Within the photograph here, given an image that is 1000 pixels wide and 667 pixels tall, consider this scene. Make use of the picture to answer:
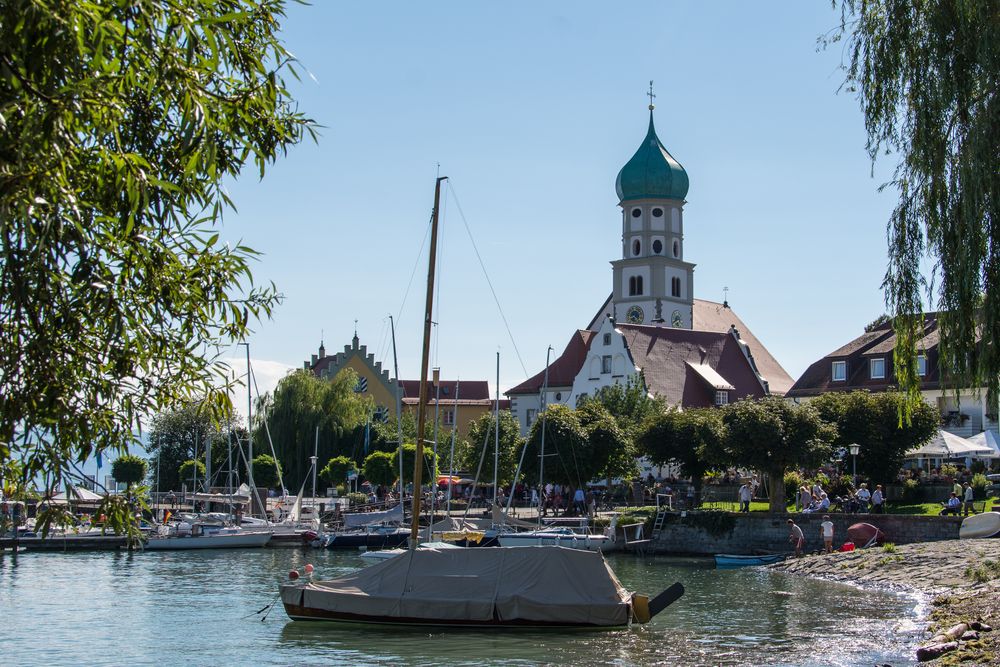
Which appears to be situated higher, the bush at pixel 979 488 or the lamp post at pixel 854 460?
the lamp post at pixel 854 460

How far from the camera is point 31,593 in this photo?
38281mm

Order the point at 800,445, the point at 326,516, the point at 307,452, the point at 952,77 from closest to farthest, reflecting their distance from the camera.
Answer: the point at 952,77, the point at 800,445, the point at 326,516, the point at 307,452

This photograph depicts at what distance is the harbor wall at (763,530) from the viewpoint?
1715 inches

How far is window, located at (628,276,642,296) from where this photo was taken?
377 ft

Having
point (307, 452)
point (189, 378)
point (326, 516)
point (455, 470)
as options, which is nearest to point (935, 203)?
point (189, 378)

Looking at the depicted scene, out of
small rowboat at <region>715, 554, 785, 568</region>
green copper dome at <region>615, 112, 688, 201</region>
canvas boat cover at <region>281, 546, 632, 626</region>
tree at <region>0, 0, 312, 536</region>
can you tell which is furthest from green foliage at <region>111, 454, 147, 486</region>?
tree at <region>0, 0, 312, 536</region>

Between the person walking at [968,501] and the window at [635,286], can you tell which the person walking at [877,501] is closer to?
the person walking at [968,501]

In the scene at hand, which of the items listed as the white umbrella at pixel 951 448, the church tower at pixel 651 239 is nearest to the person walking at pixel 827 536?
the white umbrella at pixel 951 448

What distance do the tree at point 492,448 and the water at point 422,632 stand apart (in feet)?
77.6

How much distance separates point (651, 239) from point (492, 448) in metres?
50.6

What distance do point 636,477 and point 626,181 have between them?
53512 millimetres

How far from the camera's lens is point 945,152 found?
1744cm

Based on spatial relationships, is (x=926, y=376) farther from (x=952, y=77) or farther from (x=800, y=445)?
(x=952, y=77)

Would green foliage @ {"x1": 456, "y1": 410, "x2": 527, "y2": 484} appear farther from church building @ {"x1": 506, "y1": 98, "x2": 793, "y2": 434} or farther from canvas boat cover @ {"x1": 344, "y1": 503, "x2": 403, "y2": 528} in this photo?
canvas boat cover @ {"x1": 344, "y1": 503, "x2": 403, "y2": 528}
